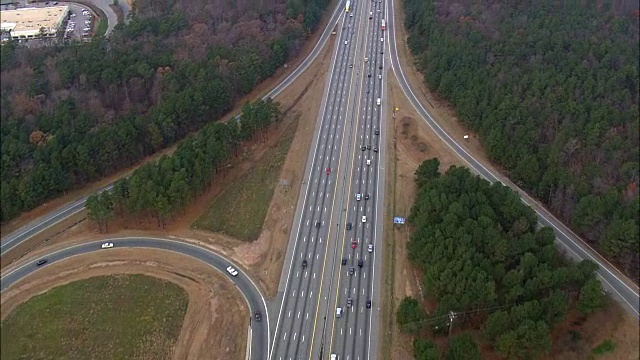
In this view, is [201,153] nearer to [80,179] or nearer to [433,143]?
[80,179]

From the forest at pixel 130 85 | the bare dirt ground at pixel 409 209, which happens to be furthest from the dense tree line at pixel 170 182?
the bare dirt ground at pixel 409 209

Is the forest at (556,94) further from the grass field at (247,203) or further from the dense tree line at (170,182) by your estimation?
the dense tree line at (170,182)

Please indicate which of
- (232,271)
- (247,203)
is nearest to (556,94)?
(247,203)

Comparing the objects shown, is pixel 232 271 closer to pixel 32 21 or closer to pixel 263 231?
pixel 263 231

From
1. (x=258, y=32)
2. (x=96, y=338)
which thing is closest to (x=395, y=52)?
(x=258, y=32)

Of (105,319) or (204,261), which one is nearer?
(105,319)

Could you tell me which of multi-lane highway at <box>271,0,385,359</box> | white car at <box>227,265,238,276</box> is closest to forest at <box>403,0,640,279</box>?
multi-lane highway at <box>271,0,385,359</box>
